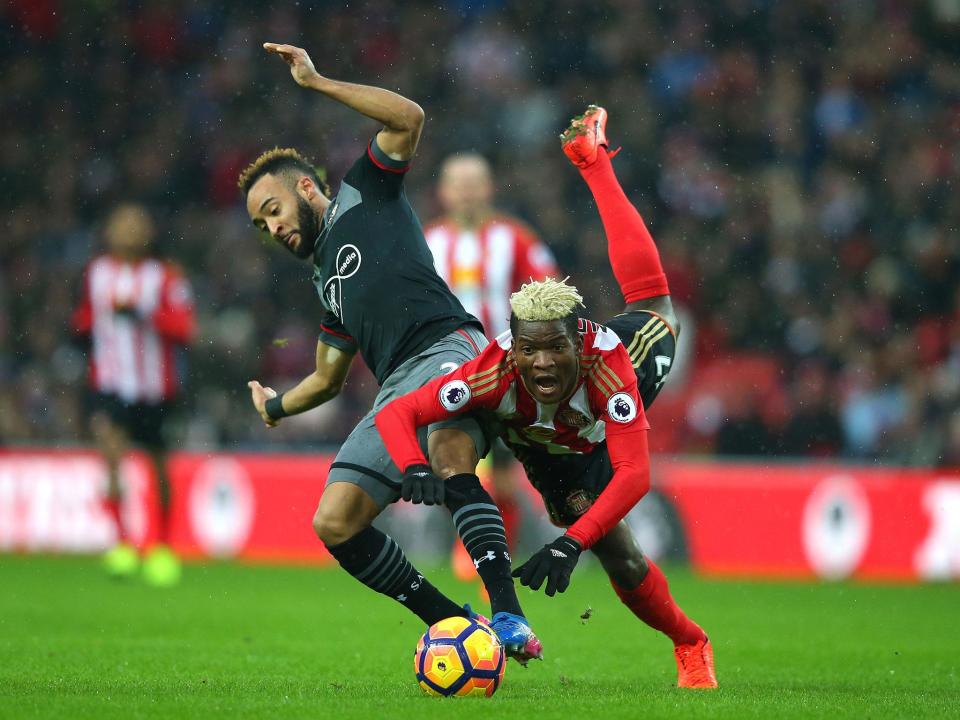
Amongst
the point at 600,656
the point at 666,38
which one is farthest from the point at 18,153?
the point at 600,656

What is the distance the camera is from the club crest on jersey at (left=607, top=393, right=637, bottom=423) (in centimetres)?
472

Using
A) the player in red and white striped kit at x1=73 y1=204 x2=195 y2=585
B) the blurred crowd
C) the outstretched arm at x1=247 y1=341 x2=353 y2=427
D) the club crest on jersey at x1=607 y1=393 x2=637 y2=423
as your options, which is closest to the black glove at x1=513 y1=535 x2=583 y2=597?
the club crest on jersey at x1=607 y1=393 x2=637 y2=423

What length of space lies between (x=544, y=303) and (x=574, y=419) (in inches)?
18.1

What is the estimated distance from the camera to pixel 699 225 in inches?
544

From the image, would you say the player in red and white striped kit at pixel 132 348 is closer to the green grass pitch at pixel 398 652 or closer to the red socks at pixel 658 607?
the green grass pitch at pixel 398 652

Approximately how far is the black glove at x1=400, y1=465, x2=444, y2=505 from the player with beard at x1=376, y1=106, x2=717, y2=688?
0.37 ft

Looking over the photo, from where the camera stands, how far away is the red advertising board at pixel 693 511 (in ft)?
35.1

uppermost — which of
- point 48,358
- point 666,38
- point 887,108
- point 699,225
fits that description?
point 666,38

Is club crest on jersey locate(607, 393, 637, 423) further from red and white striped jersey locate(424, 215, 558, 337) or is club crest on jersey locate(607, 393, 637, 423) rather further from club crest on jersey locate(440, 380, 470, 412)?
red and white striped jersey locate(424, 215, 558, 337)

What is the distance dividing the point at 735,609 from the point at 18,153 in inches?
419

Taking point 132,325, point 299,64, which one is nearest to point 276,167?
point 299,64

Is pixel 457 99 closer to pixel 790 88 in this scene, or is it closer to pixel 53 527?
pixel 790 88

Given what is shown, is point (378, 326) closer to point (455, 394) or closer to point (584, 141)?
point (455, 394)

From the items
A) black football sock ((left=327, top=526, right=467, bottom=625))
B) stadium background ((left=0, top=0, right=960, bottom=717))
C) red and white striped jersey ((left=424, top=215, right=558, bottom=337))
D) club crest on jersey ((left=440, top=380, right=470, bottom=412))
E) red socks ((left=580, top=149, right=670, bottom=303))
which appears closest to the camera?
club crest on jersey ((left=440, top=380, right=470, bottom=412))
